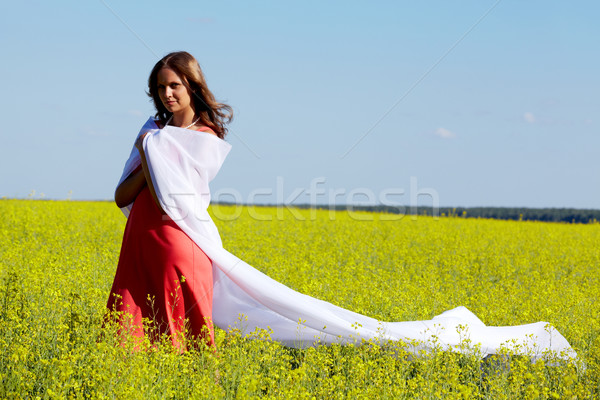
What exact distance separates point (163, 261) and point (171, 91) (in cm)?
109

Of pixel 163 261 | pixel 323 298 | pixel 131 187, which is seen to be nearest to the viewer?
pixel 163 261

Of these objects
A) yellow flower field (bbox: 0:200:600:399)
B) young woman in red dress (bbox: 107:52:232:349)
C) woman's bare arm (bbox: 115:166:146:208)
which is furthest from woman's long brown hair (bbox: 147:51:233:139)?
yellow flower field (bbox: 0:200:600:399)

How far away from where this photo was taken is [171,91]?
150 inches

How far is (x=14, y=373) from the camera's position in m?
3.27

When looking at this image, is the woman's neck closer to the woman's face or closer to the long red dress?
the woman's face

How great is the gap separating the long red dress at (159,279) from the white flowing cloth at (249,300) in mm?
131

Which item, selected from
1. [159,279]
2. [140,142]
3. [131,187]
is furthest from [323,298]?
[140,142]

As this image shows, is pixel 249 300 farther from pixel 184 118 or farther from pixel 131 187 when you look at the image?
→ pixel 184 118

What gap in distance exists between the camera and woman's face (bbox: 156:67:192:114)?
149 inches

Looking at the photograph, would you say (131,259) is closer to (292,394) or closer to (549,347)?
(292,394)

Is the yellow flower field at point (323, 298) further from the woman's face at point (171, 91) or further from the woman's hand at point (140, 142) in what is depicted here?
the woman's face at point (171, 91)

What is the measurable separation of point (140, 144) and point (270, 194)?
3.80m

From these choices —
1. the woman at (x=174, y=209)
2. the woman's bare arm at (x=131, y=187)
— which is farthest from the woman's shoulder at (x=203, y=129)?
the woman's bare arm at (x=131, y=187)

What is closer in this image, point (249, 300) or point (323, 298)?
point (249, 300)
